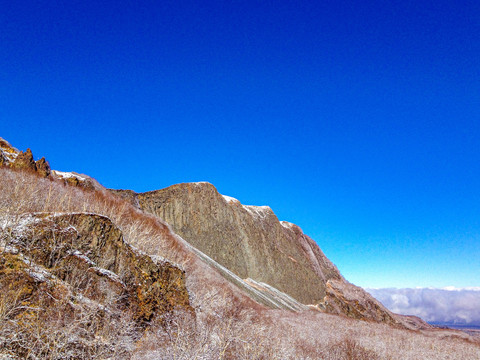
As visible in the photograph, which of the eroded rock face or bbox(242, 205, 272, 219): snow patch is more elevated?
bbox(242, 205, 272, 219): snow patch

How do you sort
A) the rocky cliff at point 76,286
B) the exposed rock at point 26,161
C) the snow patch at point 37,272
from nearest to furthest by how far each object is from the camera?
the rocky cliff at point 76,286
the snow patch at point 37,272
the exposed rock at point 26,161

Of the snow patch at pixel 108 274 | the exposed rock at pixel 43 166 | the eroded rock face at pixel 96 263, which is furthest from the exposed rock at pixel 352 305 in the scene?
the snow patch at pixel 108 274

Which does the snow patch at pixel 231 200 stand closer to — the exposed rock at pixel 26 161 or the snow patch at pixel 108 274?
the exposed rock at pixel 26 161

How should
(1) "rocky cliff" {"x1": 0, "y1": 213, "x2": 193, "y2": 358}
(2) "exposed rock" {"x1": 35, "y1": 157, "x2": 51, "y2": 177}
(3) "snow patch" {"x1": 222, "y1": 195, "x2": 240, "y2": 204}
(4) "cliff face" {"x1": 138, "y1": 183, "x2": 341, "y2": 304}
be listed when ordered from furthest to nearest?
(3) "snow patch" {"x1": 222, "y1": 195, "x2": 240, "y2": 204}
(4) "cliff face" {"x1": 138, "y1": 183, "x2": 341, "y2": 304}
(2) "exposed rock" {"x1": 35, "y1": 157, "x2": 51, "y2": 177}
(1) "rocky cliff" {"x1": 0, "y1": 213, "x2": 193, "y2": 358}

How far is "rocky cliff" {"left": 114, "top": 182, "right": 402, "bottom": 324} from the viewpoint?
117 ft

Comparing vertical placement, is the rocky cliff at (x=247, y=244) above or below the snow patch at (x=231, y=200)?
below

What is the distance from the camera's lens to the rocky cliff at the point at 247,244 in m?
35.5

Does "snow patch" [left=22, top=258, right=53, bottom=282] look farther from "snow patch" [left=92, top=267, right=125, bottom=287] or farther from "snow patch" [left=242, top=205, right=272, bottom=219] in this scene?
"snow patch" [left=242, top=205, right=272, bottom=219]

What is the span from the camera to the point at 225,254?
1449 inches

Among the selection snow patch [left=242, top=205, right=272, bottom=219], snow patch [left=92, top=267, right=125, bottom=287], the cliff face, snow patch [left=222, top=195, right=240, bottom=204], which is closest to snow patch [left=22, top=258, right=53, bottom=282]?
snow patch [left=92, top=267, right=125, bottom=287]

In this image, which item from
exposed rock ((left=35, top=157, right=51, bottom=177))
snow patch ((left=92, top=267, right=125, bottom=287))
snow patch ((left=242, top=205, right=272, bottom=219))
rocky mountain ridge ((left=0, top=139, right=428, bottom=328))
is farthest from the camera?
snow patch ((left=242, top=205, right=272, bottom=219))

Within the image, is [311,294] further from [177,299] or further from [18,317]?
[18,317]

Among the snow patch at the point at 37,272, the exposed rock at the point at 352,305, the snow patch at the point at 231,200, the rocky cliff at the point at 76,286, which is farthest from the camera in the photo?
the snow patch at the point at 231,200

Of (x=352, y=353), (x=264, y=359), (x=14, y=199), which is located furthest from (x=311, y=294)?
(x=14, y=199)
